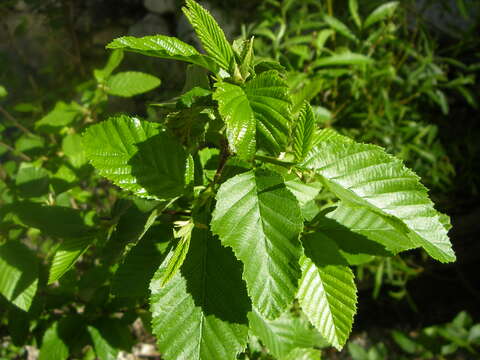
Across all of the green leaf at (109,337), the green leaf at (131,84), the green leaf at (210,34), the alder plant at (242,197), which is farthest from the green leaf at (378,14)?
the green leaf at (109,337)

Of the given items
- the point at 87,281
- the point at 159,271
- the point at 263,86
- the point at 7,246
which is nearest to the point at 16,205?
the point at 7,246

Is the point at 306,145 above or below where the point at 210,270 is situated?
above

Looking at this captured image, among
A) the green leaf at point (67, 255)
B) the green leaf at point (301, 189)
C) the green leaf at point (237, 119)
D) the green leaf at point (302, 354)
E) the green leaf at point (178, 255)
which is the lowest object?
the green leaf at point (302, 354)

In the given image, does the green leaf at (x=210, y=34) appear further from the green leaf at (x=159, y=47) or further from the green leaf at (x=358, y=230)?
the green leaf at (x=358, y=230)

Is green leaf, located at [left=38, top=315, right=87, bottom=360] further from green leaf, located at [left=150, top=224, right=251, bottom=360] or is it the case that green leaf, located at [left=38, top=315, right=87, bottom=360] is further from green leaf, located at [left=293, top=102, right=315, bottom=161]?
green leaf, located at [left=293, top=102, right=315, bottom=161]

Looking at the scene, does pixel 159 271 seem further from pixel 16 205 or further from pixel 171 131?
pixel 16 205

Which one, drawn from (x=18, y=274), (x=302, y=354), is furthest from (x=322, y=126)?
(x=18, y=274)
